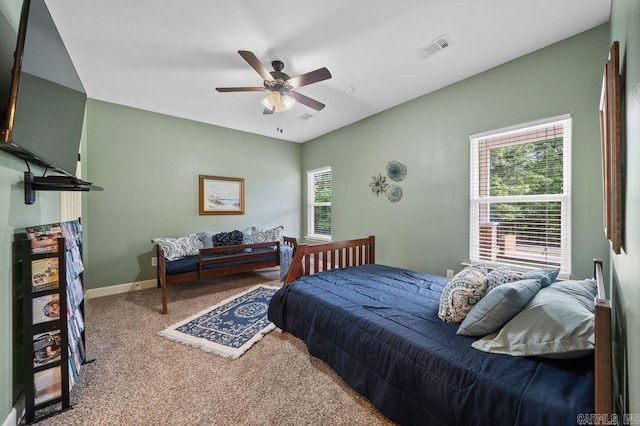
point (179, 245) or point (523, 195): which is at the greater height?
point (523, 195)

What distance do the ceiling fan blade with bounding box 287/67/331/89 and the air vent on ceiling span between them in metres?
0.89

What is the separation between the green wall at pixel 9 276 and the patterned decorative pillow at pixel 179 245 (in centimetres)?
197

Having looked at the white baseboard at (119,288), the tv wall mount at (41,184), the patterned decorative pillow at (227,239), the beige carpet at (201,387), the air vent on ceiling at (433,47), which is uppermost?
the air vent on ceiling at (433,47)

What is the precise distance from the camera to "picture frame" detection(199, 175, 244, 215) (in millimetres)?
4312

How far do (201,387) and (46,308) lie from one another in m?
1.04

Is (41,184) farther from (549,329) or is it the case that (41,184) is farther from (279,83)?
(549,329)

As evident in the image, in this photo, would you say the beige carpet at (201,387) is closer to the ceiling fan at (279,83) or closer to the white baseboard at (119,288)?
the white baseboard at (119,288)

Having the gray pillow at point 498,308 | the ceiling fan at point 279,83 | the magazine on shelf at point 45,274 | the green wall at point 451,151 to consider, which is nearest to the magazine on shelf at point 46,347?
the magazine on shelf at point 45,274

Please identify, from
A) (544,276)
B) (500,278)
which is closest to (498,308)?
(500,278)

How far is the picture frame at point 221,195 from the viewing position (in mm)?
4312

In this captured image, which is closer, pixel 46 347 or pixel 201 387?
pixel 46 347

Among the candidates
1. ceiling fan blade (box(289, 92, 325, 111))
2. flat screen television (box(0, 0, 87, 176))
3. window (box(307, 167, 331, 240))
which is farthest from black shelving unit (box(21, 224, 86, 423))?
window (box(307, 167, 331, 240))

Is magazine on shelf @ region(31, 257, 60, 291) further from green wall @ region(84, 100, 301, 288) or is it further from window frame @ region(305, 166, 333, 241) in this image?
window frame @ region(305, 166, 333, 241)

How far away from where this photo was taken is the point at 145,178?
3.81 meters
